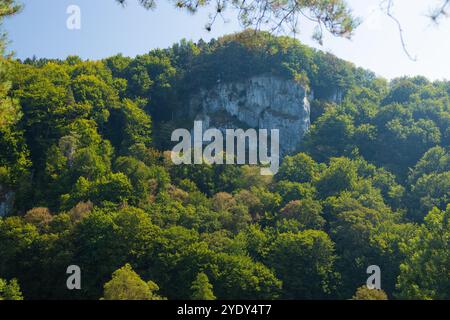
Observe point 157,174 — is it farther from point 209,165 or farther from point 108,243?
point 108,243

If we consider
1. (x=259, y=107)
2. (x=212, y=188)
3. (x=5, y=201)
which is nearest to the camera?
(x=5, y=201)

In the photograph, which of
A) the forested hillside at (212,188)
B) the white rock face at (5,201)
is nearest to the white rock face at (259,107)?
the forested hillside at (212,188)

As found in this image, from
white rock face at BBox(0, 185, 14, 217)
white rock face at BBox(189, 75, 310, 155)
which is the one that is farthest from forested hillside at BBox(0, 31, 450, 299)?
white rock face at BBox(189, 75, 310, 155)

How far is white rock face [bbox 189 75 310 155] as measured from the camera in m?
70.2

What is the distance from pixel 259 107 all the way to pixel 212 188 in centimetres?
2286

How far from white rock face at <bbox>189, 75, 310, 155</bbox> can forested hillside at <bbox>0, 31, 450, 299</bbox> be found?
1611mm

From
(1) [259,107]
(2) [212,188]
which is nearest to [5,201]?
(2) [212,188]

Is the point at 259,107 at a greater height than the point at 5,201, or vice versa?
the point at 259,107

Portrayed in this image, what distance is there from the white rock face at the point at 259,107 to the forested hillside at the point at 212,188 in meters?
1.61

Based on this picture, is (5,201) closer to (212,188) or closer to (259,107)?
(212,188)

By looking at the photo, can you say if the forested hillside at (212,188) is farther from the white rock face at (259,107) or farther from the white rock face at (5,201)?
the white rock face at (259,107)

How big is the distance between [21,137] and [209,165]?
64.8 feet

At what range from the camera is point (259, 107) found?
7238 centimetres

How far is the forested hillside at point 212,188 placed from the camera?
111 ft
